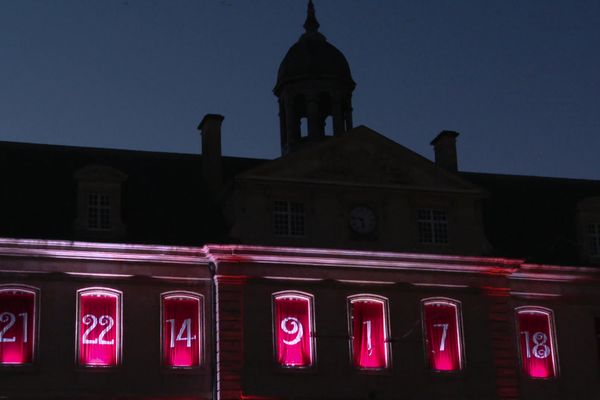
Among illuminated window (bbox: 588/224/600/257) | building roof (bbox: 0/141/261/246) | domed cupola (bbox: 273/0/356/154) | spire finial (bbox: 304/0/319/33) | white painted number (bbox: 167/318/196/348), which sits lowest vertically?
white painted number (bbox: 167/318/196/348)

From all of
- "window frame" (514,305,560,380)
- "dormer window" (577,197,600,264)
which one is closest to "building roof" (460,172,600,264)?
"dormer window" (577,197,600,264)

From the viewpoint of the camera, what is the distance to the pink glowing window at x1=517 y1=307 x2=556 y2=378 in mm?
38438

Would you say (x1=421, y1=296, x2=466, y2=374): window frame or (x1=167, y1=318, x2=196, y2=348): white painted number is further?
(x1=421, y1=296, x2=466, y2=374): window frame

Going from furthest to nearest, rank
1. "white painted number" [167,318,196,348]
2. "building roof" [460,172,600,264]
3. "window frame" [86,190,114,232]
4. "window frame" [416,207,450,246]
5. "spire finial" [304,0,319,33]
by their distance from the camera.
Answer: "spire finial" [304,0,319,33] < "building roof" [460,172,600,264] < "window frame" [416,207,450,246] < "window frame" [86,190,114,232] < "white painted number" [167,318,196,348]

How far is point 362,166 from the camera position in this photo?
37969 mm

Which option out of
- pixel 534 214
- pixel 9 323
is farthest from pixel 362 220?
pixel 9 323

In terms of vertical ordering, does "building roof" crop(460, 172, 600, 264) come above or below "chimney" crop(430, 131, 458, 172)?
below

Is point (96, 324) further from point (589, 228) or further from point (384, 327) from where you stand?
point (589, 228)

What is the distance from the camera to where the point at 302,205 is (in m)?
37.3

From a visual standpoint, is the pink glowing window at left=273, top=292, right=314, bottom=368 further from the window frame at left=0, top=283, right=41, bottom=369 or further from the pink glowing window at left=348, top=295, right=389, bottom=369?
the window frame at left=0, top=283, right=41, bottom=369

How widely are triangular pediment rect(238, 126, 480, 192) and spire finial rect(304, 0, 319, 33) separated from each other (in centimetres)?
800

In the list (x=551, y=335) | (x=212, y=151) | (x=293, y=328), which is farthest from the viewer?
(x=212, y=151)

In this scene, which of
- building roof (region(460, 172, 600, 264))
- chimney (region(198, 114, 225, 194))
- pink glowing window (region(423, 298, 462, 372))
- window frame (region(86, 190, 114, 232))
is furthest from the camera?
building roof (region(460, 172, 600, 264))

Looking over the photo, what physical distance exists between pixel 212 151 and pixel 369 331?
815cm
